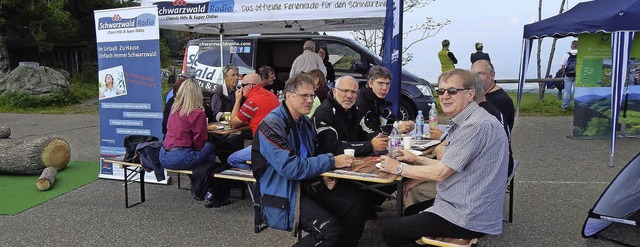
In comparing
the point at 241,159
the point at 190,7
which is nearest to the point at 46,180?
the point at 241,159

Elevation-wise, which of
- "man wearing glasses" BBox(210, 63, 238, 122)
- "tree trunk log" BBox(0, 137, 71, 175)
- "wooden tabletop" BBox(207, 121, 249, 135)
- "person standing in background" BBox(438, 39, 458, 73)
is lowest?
"tree trunk log" BBox(0, 137, 71, 175)

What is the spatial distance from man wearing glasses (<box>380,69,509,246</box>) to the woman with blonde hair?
2.33m

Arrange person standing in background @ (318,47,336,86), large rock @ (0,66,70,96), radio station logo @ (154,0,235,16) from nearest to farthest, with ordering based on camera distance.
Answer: radio station logo @ (154,0,235,16), person standing in background @ (318,47,336,86), large rock @ (0,66,70,96)

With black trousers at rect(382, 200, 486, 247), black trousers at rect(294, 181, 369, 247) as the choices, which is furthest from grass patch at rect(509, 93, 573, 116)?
black trousers at rect(382, 200, 486, 247)

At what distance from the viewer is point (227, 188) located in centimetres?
500

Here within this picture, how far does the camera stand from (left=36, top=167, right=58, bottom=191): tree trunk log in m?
5.63

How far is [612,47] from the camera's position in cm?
653

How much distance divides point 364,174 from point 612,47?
5.18m

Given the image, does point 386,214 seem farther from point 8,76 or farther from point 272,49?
point 8,76

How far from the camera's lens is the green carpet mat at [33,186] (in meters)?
5.14

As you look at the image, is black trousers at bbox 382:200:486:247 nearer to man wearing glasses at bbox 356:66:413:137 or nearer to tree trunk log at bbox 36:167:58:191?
man wearing glasses at bbox 356:66:413:137

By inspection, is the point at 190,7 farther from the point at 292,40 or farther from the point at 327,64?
the point at 327,64

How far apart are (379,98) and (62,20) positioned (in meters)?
16.0

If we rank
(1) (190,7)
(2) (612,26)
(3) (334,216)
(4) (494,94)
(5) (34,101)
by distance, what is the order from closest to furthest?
1. (3) (334,216)
2. (4) (494,94)
3. (2) (612,26)
4. (1) (190,7)
5. (5) (34,101)
